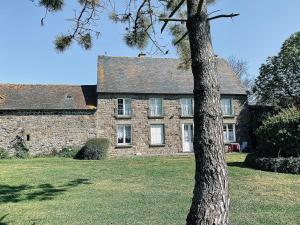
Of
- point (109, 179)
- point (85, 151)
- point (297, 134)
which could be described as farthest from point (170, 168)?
point (85, 151)

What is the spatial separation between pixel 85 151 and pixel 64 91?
7309 millimetres

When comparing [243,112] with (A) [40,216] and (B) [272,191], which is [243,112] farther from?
(A) [40,216]

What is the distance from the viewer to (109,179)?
14484 mm

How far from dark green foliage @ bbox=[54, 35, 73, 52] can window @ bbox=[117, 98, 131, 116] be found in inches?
890

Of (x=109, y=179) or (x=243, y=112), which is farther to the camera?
(x=243, y=112)

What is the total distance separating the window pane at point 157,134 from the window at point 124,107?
2.20 m

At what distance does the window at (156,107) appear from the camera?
30062 mm

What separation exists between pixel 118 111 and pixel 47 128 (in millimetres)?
5288

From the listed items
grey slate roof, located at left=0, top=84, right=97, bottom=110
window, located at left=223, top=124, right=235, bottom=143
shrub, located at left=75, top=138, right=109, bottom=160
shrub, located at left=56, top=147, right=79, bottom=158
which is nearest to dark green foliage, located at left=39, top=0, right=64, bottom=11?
shrub, located at left=75, top=138, right=109, bottom=160

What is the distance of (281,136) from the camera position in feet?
54.6

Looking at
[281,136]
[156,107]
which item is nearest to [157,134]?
[156,107]

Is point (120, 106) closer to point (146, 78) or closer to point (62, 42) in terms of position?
point (146, 78)

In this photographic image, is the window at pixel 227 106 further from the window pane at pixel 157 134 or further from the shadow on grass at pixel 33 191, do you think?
the shadow on grass at pixel 33 191

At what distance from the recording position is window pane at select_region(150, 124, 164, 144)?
97.8ft
